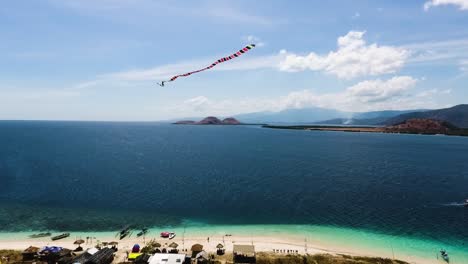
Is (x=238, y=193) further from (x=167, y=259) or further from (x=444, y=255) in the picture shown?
(x=444, y=255)

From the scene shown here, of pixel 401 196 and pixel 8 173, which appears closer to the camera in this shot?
A: pixel 401 196

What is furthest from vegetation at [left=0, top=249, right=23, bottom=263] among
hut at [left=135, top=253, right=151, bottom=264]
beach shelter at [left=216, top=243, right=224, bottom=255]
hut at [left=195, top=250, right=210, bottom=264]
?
beach shelter at [left=216, top=243, right=224, bottom=255]

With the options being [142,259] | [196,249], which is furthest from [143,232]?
[196,249]

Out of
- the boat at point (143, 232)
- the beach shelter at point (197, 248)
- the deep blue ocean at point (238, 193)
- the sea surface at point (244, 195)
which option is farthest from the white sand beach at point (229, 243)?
the deep blue ocean at point (238, 193)

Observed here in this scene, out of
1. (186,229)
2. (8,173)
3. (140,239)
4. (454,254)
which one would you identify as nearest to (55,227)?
(140,239)

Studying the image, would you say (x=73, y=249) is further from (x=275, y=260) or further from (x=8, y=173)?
(x=8, y=173)

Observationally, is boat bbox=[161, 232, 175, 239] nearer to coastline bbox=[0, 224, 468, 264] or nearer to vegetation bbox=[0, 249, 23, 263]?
coastline bbox=[0, 224, 468, 264]
